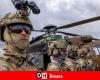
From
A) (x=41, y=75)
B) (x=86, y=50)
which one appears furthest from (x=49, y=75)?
(x=86, y=50)

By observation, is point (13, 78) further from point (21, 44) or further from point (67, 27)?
point (67, 27)

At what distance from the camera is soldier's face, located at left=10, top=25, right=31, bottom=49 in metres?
4.00

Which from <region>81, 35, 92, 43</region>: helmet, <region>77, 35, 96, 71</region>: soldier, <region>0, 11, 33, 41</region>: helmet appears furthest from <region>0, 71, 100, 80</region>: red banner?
<region>81, 35, 92, 43</region>: helmet

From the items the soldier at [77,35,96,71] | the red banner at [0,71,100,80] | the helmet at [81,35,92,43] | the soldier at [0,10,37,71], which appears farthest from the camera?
the helmet at [81,35,92,43]

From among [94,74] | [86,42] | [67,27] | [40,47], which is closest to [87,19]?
[67,27]

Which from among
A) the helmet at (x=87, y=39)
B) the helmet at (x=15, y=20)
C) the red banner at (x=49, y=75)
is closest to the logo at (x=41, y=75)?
the red banner at (x=49, y=75)

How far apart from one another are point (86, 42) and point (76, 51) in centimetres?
75

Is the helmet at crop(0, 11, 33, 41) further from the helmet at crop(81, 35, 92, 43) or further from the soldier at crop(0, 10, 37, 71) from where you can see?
the helmet at crop(81, 35, 92, 43)

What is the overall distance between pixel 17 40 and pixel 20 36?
51 mm

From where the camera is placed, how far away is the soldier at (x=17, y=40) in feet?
13.1

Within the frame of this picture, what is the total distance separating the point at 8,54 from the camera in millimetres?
4043

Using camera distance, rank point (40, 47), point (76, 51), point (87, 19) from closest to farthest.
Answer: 1. point (87, 19)
2. point (76, 51)
3. point (40, 47)

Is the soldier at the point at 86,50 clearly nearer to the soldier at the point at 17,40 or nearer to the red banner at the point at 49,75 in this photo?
the soldier at the point at 17,40

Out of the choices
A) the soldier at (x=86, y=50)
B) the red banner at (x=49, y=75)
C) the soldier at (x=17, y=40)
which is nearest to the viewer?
the red banner at (x=49, y=75)
